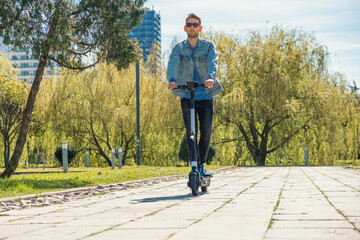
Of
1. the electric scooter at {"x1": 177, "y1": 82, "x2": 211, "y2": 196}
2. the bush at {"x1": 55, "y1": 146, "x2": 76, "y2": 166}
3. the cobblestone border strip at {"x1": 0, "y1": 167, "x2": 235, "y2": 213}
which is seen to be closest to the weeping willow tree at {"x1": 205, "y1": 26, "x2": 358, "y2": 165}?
the bush at {"x1": 55, "y1": 146, "x2": 76, "y2": 166}

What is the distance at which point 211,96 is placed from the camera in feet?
21.7

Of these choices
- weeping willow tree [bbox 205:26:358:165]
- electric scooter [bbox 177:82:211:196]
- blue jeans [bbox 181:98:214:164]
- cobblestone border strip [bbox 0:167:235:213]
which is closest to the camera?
cobblestone border strip [bbox 0:167:235:213]

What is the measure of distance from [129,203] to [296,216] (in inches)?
87.7

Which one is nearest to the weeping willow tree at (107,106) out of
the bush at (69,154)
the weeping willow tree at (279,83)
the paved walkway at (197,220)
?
the bush at (69,154)

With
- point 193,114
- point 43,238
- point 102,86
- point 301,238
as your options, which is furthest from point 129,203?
point 102,86

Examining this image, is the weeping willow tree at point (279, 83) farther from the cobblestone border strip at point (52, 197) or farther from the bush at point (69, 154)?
the cobblestone border strip at point (52, 197)

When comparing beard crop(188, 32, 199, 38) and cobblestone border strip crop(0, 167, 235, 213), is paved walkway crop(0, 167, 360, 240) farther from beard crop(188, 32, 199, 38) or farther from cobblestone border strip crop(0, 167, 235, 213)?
beard crop(188, 32, 199, 38)

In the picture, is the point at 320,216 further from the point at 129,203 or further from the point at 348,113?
the point at 348,113

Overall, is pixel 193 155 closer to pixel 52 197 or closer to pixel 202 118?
pixel 202 118

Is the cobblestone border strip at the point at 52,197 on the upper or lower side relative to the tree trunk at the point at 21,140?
lower

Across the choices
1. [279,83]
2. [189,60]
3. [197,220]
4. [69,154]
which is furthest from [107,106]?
[197,220]

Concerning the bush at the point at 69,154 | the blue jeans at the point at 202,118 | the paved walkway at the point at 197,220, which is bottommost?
the paved walkway at the point at 197,220

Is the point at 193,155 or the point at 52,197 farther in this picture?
the point at 52,197

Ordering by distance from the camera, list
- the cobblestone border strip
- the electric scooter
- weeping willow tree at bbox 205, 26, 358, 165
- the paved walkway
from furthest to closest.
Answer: weeping willow tree at bbox 205, 26, 358, 165, the electric scooter, the cobblestone border strip, the paved walkway
